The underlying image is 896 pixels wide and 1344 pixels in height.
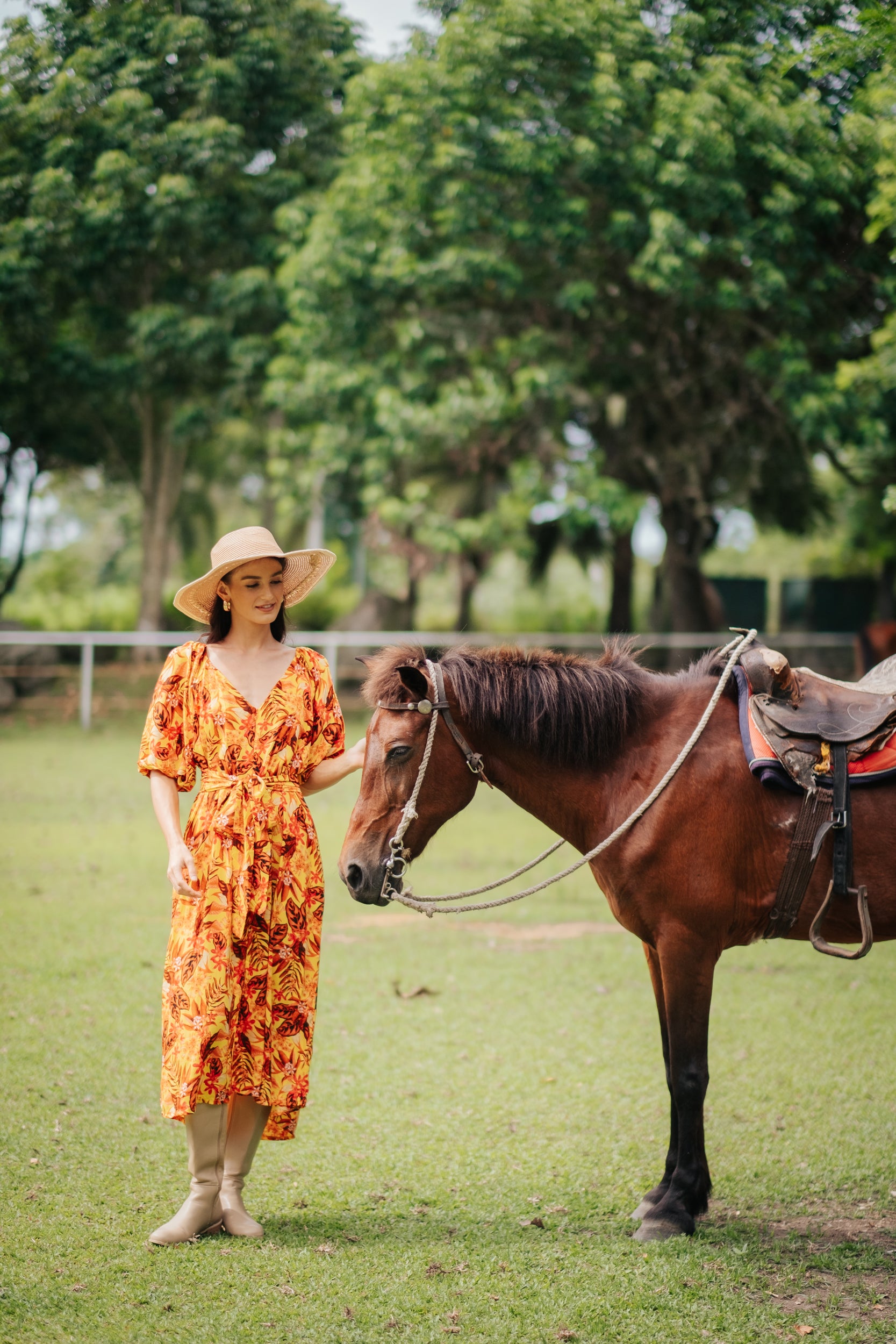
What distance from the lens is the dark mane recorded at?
3000 mm

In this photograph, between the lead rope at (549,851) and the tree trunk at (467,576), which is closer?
the lead rope at (549,851)

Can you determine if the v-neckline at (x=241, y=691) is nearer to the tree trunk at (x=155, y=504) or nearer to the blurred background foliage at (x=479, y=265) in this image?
the blurred background foliage at (x=479, y=265)

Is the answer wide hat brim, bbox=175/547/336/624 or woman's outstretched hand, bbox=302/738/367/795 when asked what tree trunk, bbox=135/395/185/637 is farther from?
woman's outstretched hand, bbox=302/738/367/795

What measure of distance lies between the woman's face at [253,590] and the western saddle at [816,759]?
1405mm

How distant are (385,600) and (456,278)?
8537 mm

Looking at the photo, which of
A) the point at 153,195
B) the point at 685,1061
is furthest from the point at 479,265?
the point at 685,1061

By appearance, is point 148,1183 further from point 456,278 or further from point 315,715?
point 456,278

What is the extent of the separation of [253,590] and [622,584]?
14668mm

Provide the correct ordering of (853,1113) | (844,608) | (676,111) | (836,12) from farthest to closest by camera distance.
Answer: (844,608) → (676,111) → (836,12) → (853,1113)

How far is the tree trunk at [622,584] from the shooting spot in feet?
55.5

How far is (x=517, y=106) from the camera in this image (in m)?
10.4

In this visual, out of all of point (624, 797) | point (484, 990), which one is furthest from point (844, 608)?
point (624, 797)

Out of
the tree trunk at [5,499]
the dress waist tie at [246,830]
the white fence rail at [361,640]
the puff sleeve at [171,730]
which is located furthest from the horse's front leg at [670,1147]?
the tree trunk at [5,499]

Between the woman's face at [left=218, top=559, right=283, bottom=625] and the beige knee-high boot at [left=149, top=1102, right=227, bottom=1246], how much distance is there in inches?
51.9
